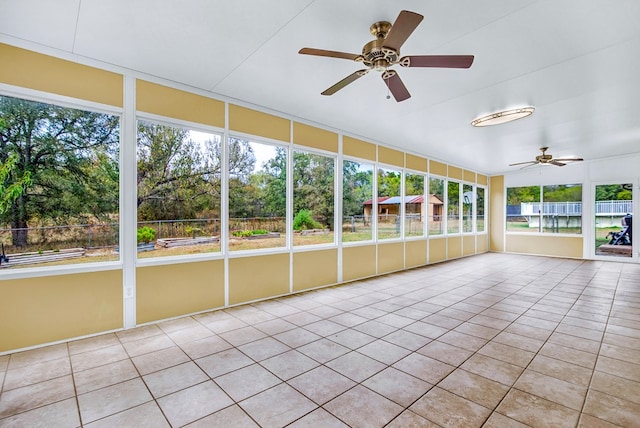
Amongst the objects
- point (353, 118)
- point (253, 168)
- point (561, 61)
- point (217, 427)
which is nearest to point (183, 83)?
point (253, 168)

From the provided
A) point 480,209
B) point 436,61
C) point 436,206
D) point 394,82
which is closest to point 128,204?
point 394,82

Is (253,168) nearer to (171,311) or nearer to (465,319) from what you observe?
(171,311)

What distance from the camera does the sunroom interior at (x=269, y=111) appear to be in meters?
2.50

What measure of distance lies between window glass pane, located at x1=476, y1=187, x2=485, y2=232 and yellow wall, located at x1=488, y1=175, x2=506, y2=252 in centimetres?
48

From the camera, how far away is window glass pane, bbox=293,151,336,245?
4.98m

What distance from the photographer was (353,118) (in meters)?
4.90

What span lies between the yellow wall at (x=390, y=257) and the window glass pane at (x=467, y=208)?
3.53 meters

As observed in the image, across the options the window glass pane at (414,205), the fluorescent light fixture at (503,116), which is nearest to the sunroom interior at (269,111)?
the fluorescent light fixture at (503,116)

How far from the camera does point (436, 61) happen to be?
2.35 m

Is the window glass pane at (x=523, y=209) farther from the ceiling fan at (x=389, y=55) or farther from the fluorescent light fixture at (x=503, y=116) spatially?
the ceiling fan at (x=389, y=55)

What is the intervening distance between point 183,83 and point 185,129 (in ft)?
1.77

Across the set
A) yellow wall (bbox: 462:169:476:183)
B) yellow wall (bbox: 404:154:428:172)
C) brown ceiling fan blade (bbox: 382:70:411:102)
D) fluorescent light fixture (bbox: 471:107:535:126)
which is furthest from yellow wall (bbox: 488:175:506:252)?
brown ceiling fan blade (bbox: 382:70:411:102)

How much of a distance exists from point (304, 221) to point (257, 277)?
121 cm

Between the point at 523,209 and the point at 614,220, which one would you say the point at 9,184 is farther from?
Answer: the point at 614,220
